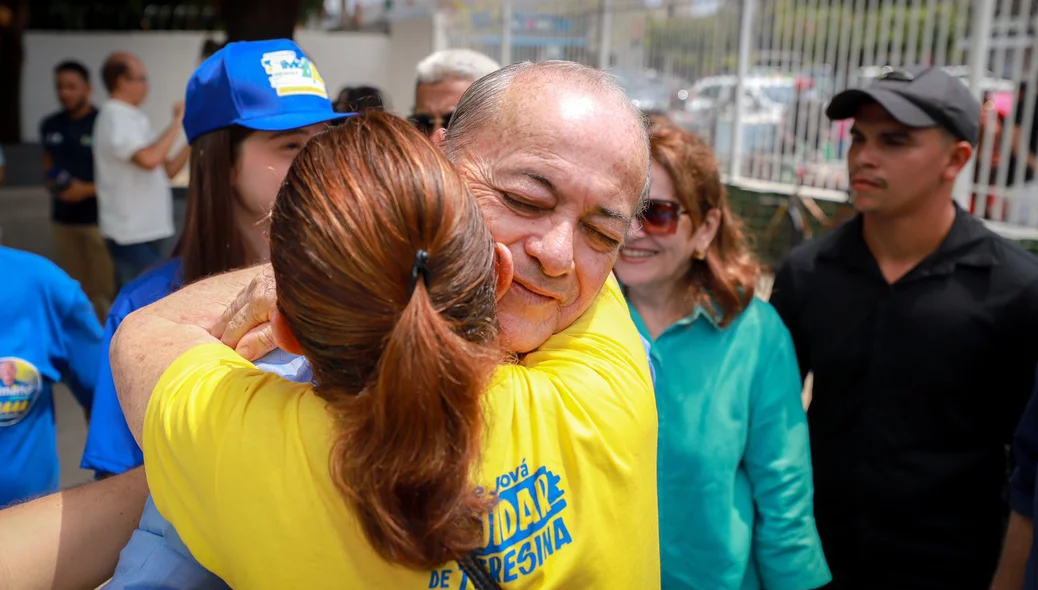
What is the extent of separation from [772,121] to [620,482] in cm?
813

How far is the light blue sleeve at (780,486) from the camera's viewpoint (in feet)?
7.01

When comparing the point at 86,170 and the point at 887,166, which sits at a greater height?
the point at 887,166

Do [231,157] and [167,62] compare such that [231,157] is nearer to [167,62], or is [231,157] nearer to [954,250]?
[954,250]

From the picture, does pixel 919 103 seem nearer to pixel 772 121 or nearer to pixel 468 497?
pixel 468 497

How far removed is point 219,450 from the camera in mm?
954

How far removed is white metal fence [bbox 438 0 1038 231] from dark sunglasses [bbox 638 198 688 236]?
4652 millimetres

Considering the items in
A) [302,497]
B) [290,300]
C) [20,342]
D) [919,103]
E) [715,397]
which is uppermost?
[919,103]

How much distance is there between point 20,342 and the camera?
6.26ft

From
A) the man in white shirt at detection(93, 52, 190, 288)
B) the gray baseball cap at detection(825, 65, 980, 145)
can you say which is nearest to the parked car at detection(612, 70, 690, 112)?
the man in white shirt at detection(93, 52, 190, 288)

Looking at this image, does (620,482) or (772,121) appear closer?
(620,482)

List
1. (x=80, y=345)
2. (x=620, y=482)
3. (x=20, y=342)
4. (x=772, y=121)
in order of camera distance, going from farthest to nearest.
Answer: (x=772, y=121) < (x=80, y=345) < (x=20, y=342) < (x=620, y=482)

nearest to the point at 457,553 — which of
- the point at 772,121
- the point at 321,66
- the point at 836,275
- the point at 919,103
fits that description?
the point at 836,275

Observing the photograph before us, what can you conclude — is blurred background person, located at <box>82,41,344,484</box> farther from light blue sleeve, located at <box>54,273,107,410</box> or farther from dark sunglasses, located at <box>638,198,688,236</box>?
dark sunglasses, located at <box>638,198,688,236</box>

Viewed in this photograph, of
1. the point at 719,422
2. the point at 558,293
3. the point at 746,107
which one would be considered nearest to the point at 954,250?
A: the point at 719,422
